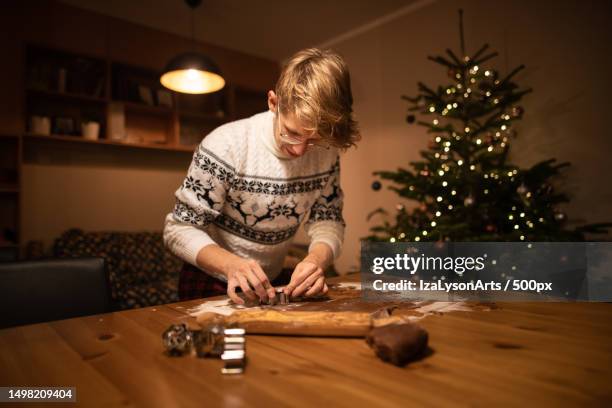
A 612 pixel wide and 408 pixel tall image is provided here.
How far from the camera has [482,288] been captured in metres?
0.95

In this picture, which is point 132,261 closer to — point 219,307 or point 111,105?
point 111,105

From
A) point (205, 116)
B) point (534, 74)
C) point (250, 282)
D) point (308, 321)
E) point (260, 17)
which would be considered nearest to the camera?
point (308, 321)

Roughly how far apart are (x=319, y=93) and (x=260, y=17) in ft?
10.2

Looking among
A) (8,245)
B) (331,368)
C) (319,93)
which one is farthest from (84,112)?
(331,368)

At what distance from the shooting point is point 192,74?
2.61 metres

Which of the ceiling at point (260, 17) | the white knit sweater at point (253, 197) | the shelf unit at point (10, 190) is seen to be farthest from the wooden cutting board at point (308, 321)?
the ceiling at point (260, 17)

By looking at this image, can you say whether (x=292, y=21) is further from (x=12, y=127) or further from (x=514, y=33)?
(x=12, y=127)

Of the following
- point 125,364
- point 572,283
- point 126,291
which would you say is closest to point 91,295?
point 125,364

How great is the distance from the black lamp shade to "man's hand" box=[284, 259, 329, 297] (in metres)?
1.84

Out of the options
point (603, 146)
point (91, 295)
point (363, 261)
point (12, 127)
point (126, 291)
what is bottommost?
point (126, 291)

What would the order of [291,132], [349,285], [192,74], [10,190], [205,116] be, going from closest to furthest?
[291,132] < [349,285] < [192,74] < [10,190] < [205,116]

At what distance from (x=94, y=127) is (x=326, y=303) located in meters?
3.23

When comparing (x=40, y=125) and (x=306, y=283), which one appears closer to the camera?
(x=306, y=283)

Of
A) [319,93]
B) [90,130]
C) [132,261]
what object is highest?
[90,130]
